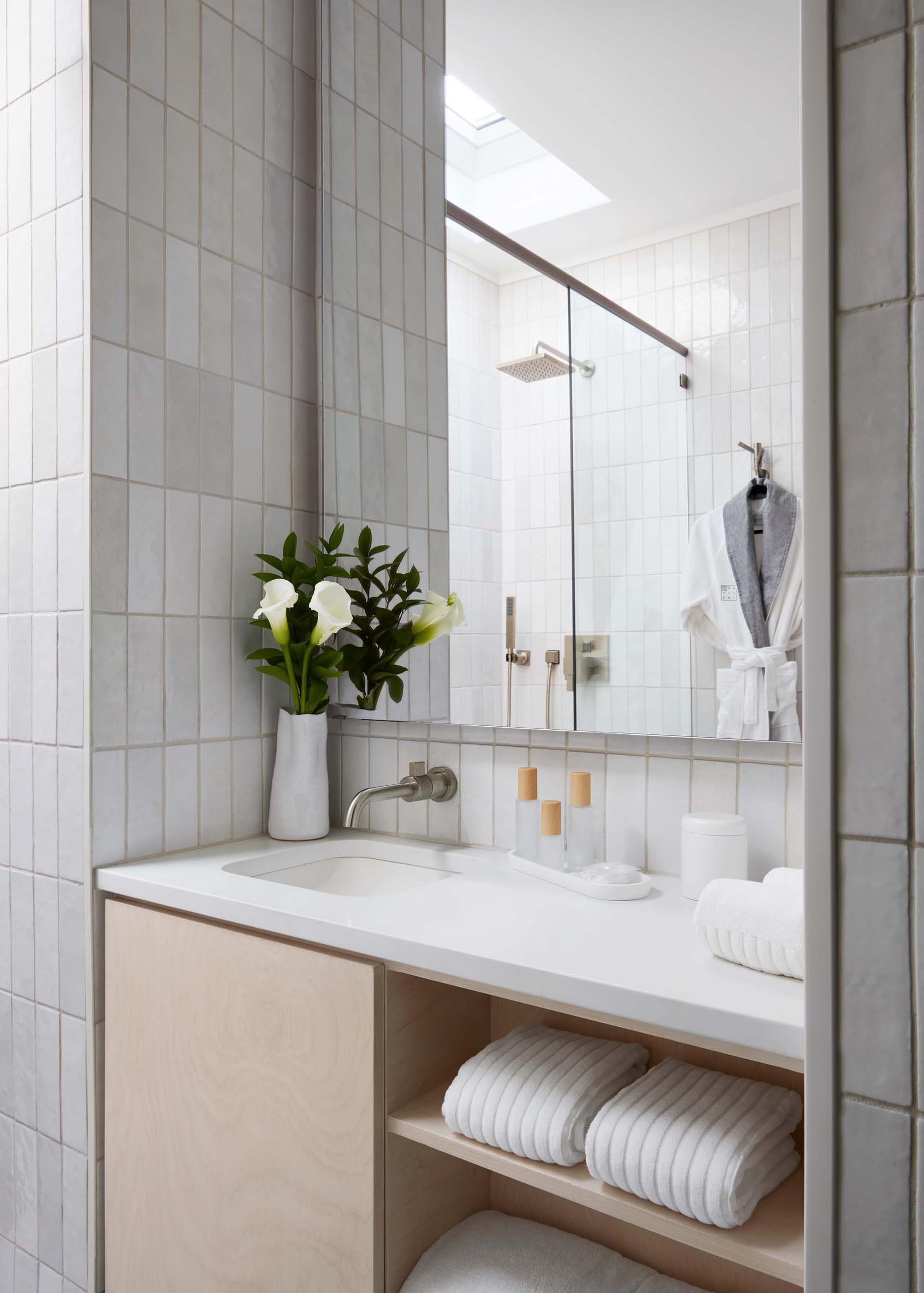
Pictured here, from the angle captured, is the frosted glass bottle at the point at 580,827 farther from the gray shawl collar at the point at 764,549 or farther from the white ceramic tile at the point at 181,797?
the white ceramic tile at the point at 181,797

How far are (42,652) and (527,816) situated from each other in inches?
29.7

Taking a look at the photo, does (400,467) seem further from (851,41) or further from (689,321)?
(851,41)

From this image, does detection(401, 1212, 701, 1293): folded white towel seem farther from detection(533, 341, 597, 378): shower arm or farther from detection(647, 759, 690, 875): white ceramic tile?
detection(533, 341, 597, 378): shower arm

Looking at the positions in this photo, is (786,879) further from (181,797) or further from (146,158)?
(146,158)

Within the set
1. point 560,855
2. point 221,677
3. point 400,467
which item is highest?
point 400,467

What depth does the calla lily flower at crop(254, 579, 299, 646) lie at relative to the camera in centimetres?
140

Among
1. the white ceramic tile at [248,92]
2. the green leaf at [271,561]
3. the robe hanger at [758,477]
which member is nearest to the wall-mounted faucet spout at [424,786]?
the green leaf at [271,561]

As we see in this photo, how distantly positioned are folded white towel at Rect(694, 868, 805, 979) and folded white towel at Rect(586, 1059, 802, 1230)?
15 cm

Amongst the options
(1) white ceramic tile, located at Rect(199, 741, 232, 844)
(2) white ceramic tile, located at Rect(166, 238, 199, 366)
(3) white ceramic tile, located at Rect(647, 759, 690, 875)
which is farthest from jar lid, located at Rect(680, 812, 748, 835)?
(2) white ceramic tile, located at Rect(166, 238, 199, 366)

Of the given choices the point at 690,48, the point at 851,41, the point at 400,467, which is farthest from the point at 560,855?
the point at 690,48

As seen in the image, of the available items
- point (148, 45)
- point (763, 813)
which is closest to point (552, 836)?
point (763, 813)

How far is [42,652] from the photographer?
134 centimetres

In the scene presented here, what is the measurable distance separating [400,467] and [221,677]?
0.46 m

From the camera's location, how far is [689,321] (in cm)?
120
